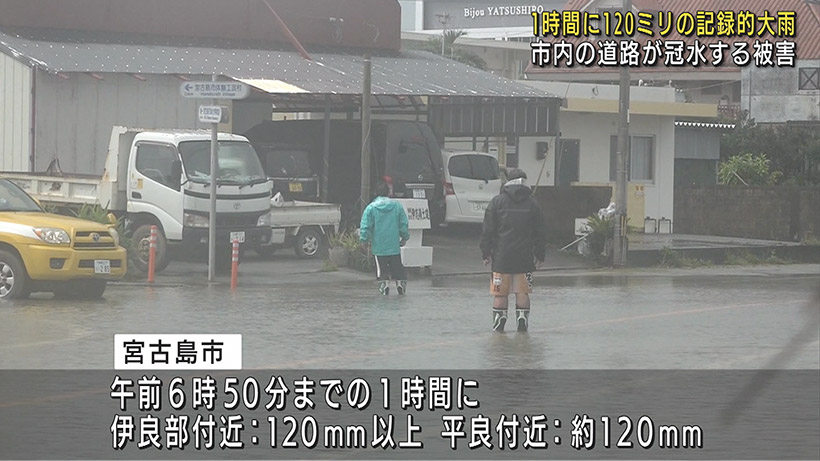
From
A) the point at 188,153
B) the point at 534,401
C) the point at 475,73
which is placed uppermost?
the point at 475,73

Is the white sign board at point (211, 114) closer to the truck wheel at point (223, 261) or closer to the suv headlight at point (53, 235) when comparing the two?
the truck wheel at point (223, 261)

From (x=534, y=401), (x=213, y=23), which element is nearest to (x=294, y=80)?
(x=213, y=23)

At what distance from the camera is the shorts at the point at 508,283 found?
580 inches

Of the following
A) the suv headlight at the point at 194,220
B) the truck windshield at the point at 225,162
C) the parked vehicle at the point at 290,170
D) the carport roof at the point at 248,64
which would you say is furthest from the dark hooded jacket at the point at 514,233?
the parked vehicle at the point at 290,170

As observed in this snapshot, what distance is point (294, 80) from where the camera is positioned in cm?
2841

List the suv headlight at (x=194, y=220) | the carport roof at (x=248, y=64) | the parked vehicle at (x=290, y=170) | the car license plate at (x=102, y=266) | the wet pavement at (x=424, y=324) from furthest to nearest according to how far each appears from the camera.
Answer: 1. the parked vehicle at (x=290, y=170)
2. the carport roof at (x=248, y=64)
3. the suv headlight at (x=194, y=220)
4. the car license plate at (x=102, y=266)
5. the wet pavement at (x=424, y=324)

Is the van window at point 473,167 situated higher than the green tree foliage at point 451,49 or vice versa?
the green tree foliage at point 451,49

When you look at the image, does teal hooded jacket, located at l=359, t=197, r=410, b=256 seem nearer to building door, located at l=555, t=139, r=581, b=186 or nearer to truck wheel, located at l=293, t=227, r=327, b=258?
truck wheel, located at l=293, t=227, r=327, b=258

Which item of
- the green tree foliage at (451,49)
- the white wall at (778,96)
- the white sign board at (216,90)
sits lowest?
the white sign board at (216,90)

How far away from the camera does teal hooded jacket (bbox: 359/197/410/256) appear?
63.7ft

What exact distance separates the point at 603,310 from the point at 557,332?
9.27 feet

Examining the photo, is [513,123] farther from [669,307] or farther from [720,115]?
[720,115]

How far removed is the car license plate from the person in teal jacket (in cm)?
357

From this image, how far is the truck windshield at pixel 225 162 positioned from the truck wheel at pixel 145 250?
1.08 m
